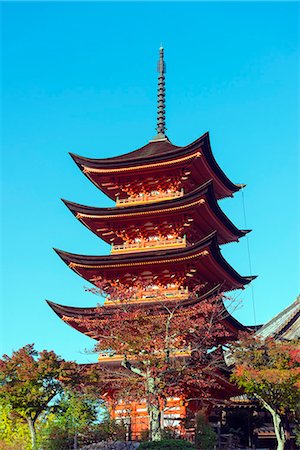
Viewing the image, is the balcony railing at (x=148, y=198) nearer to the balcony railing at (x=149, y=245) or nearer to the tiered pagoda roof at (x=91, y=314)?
the balcony railing at (x=149, y=245)

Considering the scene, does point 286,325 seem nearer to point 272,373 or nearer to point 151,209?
point 151,209

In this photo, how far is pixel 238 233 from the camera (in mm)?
37844

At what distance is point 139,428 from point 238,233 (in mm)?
13966

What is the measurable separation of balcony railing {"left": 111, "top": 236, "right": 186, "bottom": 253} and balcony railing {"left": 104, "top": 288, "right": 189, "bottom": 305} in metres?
2.30

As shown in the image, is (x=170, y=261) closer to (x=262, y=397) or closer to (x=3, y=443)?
(x=262, y=397)

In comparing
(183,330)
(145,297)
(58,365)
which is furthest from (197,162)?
(58,365)

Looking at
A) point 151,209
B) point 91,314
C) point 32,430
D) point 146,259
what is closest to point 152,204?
point 151,209

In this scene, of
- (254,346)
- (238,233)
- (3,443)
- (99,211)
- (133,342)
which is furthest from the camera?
(238,233)

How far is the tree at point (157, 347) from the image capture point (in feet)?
78.3

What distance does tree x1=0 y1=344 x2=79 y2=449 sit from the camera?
86.7ft

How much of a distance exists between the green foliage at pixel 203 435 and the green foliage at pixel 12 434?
7.67m

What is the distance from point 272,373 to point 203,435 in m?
3.97

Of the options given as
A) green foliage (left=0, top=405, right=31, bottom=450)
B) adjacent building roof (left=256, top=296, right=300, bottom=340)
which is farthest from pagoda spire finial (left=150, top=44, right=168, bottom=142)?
green foliage (left=0, top=405, right=31, bottom=450)

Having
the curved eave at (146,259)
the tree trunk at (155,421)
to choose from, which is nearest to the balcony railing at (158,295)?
the curved eave at (146,259)
